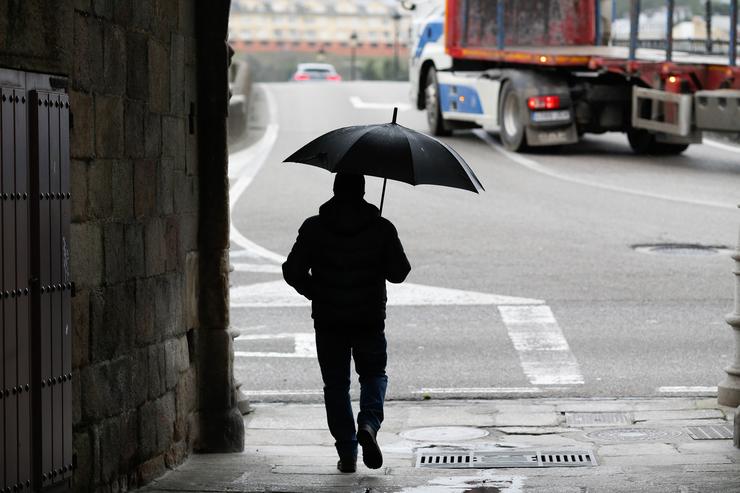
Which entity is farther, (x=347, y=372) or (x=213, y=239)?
(x=213, y=239)

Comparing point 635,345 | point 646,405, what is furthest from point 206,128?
point 635,345

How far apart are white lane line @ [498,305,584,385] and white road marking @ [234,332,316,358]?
5.34 ft

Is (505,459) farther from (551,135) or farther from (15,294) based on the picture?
(551,135)

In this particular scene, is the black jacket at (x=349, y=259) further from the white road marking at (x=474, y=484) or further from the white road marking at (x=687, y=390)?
the white road marking at (x=687, y=390)

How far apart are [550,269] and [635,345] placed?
3.25 m

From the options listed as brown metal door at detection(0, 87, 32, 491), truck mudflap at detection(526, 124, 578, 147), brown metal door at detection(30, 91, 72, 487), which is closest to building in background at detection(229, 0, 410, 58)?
truck mudflap at detection(526, 124, 578, 147)

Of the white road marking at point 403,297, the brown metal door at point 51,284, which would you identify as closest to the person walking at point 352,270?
the brown metal door at point 51,284

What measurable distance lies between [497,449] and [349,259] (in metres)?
1.85

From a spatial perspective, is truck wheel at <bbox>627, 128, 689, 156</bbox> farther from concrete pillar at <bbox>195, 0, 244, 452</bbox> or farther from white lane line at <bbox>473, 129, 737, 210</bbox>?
concrete pillar at <bbox>195, 0, 244, 452</bbox>

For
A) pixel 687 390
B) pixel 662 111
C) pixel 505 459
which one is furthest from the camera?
pixel 662 111

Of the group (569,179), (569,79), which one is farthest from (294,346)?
(569,79)

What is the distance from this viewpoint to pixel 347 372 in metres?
7.45

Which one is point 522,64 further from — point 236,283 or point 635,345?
point 635,345

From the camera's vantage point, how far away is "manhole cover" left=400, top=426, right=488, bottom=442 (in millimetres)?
8789
